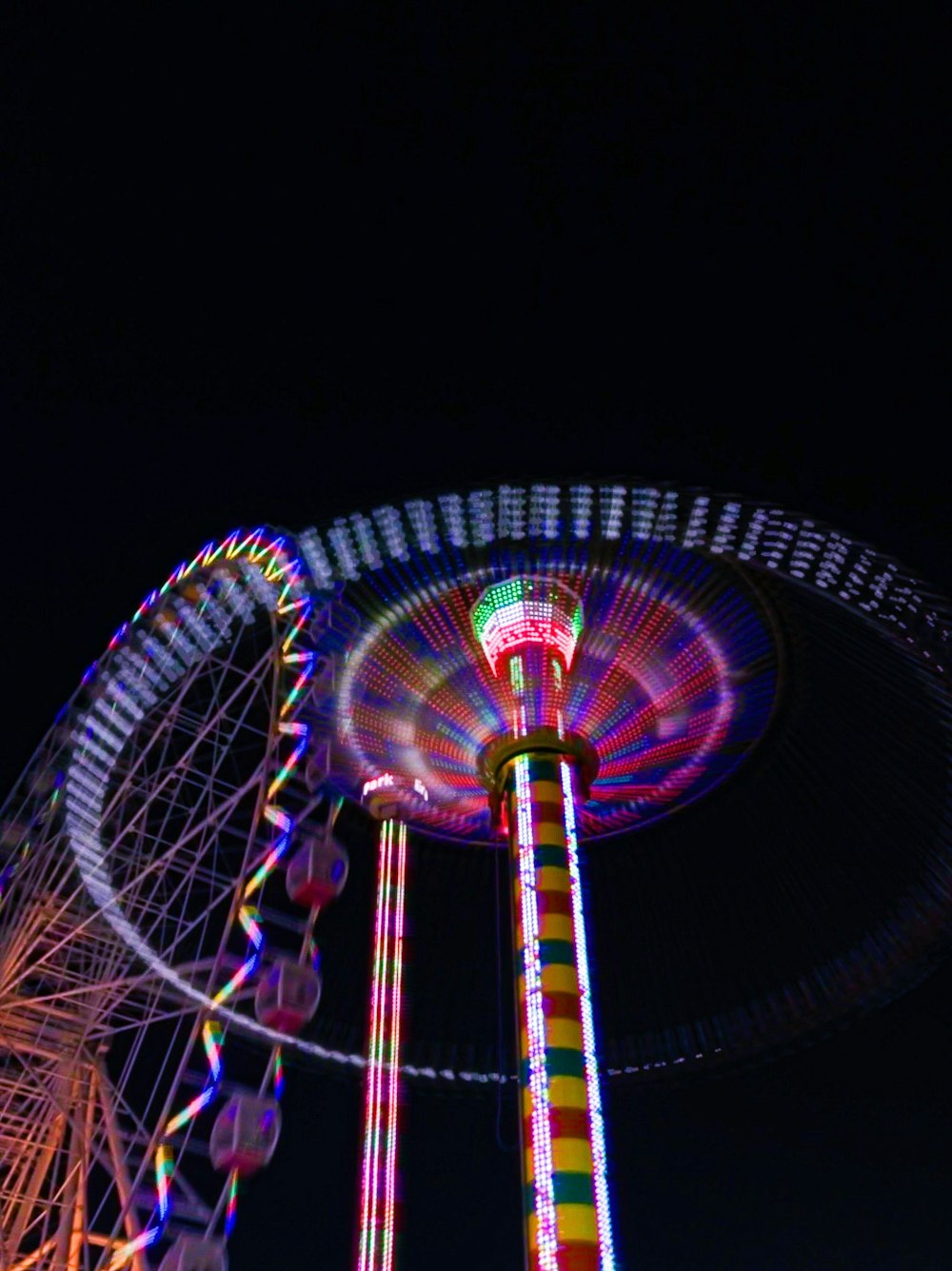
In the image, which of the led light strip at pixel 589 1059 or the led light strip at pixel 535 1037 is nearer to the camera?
the led light strip at pixel 535 1037

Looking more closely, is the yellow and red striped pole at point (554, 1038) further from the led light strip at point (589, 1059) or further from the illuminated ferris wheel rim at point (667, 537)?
the illuminated ferris wheel rim at point (667, 537)

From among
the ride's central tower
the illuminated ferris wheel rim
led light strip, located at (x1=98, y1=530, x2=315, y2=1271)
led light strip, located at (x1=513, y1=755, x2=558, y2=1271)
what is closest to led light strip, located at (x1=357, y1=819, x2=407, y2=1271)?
the ride's central tower

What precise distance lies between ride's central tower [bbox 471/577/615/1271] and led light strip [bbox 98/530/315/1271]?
406cm

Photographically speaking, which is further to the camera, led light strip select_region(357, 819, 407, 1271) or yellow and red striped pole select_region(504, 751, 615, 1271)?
led light strip select_region(357, 819, 407, 1271)

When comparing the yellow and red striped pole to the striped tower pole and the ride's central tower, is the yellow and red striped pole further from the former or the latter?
the striped tower pole

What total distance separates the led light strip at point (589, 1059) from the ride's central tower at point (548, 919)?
2 cm

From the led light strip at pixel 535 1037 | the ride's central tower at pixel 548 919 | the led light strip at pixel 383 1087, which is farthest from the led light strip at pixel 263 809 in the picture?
the ride's central tower at pixel 548 919

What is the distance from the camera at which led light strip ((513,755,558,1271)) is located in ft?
50.3

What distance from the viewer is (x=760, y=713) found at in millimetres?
21969

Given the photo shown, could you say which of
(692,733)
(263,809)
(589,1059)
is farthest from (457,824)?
(263,809)

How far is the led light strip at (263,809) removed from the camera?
41.1ft

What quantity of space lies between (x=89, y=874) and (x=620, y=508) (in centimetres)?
998

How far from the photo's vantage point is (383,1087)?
60.4 feet

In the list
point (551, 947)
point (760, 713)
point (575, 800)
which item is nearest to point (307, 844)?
point (551, 947)
